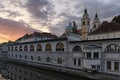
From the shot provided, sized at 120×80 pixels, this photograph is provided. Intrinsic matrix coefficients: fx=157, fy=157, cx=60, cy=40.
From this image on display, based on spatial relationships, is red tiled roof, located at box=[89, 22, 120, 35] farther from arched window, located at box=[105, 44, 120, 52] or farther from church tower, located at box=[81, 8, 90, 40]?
church tower, located at box=[81, 8, 90, 40]

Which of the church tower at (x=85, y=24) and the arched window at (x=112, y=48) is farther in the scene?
the church tower at (x=85, y=24)

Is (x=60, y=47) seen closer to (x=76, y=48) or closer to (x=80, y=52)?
(x=76, y=48)

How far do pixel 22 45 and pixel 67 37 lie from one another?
35897 millimetres

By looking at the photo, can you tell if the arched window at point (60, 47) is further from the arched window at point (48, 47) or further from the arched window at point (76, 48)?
the arched window at point (76, 48)

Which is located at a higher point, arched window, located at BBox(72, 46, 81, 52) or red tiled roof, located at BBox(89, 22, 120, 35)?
red tiled roof, located at BBox(89, 22, 120, 35)

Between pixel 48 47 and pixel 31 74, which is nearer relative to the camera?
pixel 31 74

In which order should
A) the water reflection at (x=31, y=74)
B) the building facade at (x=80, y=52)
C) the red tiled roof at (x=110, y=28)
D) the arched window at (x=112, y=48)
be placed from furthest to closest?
the red tiled roof at (x=110, y=28)
the water reflection at (x=31, y=74)
the building facade at (x=80, y=52)
the arched window at (x=112, y=48)

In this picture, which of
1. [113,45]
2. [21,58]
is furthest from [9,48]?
[113,45]

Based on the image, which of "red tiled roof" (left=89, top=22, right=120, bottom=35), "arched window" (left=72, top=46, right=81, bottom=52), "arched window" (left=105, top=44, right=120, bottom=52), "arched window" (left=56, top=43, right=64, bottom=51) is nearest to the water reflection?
"arched window" (left=72, top=46, right=81, bottom=52)

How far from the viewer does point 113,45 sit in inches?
1469

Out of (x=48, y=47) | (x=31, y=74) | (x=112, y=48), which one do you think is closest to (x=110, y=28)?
(x=48, y=47)

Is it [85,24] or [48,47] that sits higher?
[85,24]

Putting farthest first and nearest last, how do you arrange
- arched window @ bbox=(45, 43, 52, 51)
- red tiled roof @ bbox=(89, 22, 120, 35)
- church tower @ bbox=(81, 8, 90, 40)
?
church tower @ bbox=(81, 8, 90, 40)
red tiled roof @ bbox=(89, 22, 120, 35)
arched window @ bbox=(45, 43, 52, 51)

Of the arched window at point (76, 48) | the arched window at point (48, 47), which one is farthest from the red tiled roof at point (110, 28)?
the arched window at point (48, 47)
